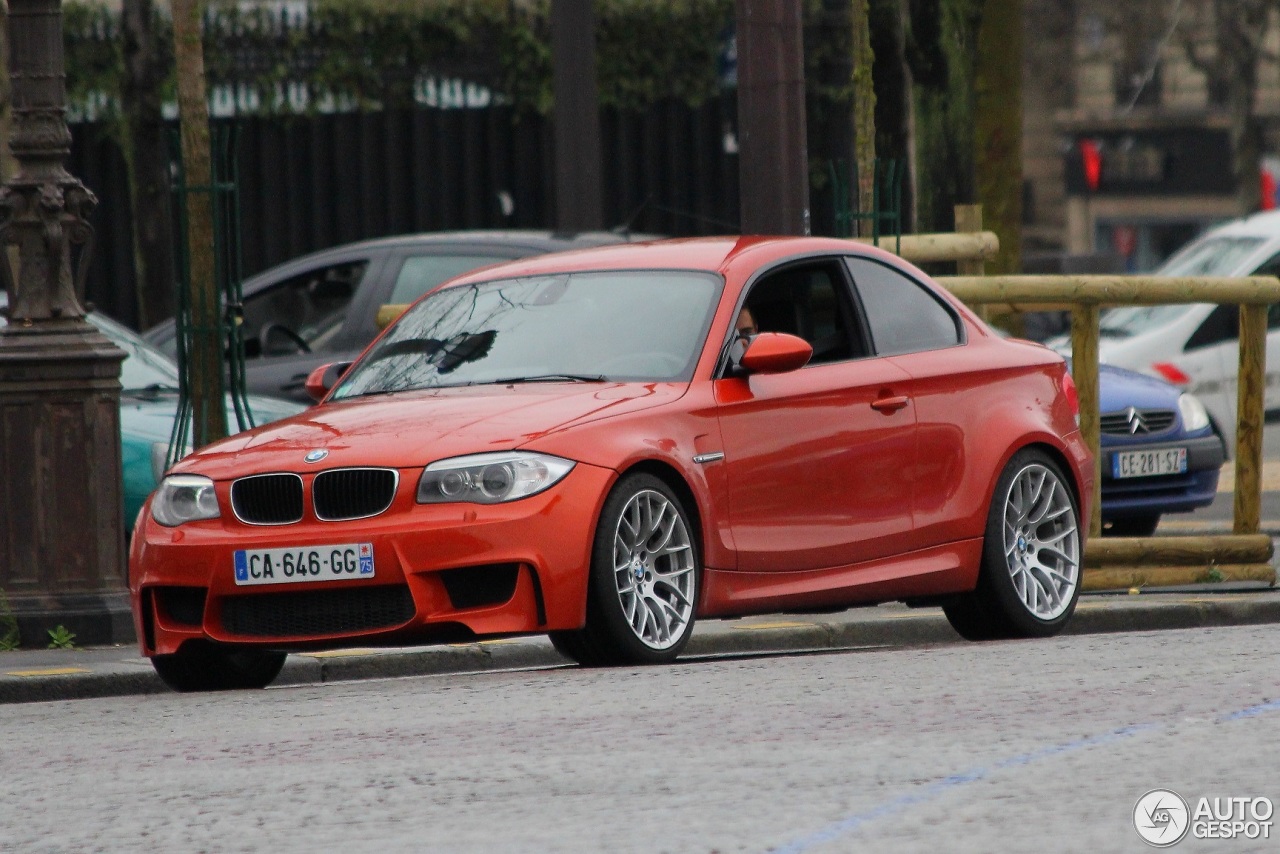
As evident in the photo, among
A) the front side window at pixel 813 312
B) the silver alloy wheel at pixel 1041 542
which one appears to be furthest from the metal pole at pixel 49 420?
the silver alloy wheel at pixel 1041 542

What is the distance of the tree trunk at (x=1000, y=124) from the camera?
53.4 feet

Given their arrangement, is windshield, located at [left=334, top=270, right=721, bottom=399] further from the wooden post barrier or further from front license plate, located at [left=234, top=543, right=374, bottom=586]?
the wooden post barrier

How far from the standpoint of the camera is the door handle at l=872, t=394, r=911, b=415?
902 cm

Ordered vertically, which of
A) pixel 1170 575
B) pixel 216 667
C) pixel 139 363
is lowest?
pixel 1170 575

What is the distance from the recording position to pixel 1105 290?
35.7 feet

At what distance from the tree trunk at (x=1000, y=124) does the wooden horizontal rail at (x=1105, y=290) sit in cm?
509

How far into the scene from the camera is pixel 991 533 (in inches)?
367

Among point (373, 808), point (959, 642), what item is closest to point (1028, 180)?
point (959, 642)

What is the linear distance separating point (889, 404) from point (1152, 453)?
4099 mm

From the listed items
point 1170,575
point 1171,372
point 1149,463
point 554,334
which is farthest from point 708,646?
point 1171,372

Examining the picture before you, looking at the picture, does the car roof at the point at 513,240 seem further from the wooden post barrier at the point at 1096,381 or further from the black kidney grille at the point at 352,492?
the black kidney grille at the point at 352,492

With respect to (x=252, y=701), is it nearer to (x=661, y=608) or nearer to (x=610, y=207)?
(x=661, y=608)

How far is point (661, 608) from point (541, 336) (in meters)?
1.21

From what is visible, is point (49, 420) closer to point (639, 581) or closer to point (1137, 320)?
point (639, 581)
